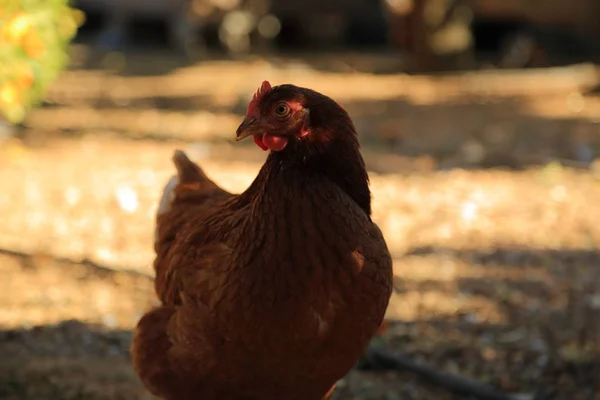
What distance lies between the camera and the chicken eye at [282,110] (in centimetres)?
235

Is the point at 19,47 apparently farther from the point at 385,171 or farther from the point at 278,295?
the point at 385,171

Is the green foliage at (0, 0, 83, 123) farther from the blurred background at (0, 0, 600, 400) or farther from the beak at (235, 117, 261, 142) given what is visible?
the beak at (235, 117, 261, 142)

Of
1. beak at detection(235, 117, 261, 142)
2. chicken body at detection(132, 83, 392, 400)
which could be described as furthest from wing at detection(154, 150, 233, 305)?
beak at detection(235, 117, 261, 142)

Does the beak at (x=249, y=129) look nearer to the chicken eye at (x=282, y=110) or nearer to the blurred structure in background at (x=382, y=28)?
the chicken eye at (x=282, y=110)

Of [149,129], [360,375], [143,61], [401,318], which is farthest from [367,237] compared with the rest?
[143,61]

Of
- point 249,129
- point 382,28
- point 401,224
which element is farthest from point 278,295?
point 382,28

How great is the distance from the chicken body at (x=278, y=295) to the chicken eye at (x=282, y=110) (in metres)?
0.15

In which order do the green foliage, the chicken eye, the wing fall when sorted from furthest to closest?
the green foliage
the wing
the chicken eye

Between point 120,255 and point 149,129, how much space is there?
3.46 m

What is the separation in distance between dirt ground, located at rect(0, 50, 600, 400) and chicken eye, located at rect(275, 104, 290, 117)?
157 cm

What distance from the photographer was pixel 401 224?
18.1 feet

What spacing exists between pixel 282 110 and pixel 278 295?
0.51 meters

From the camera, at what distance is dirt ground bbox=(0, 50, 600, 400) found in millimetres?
3781

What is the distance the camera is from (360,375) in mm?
3795
